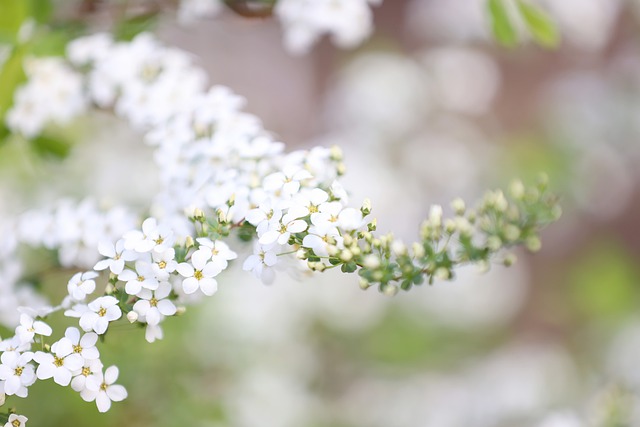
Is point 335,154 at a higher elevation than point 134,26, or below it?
higher

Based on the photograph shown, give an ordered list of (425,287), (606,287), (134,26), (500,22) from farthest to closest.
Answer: (425,287), (606,287), (134,26), (500,22)

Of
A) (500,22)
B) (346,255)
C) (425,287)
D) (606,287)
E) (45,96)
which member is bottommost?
(425,287)

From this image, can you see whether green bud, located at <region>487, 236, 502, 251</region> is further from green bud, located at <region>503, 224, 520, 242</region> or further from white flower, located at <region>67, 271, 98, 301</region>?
white flower, located at <region>67, 271, 98, 301</region>

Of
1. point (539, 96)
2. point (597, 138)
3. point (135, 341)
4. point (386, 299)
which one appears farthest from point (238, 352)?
point (539, 96)

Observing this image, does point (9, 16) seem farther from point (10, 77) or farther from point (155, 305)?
point (155, 305)

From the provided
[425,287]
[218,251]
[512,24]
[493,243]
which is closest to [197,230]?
[218,251]

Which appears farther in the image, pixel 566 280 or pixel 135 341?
pixel 566 280

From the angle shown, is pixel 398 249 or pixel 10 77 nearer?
pixel 398 249

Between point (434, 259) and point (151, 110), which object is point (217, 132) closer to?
point (151, 110)
